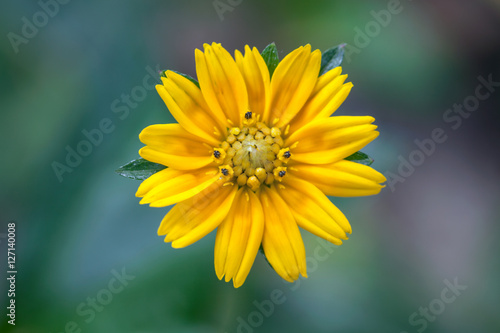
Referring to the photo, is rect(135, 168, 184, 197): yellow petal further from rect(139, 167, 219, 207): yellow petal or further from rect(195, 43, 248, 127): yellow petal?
rect(195, 43, 248, 127): yellow petal

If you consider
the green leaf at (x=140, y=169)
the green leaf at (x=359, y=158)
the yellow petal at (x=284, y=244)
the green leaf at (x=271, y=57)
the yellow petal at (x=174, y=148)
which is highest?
the green leaf at (x=271, y=57)

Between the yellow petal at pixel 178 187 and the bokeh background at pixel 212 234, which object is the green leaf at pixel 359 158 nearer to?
the yellow petal at pixel 178 187

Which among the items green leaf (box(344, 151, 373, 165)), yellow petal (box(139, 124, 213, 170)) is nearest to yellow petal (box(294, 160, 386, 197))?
green leaf (box(344, 151, 373, 165))

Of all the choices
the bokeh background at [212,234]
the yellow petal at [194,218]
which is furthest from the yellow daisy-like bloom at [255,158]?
the bokeh background at [212,234]

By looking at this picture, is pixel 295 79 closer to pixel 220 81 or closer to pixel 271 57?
pixel 271 57

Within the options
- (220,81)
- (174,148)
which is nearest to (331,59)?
(220,81)
